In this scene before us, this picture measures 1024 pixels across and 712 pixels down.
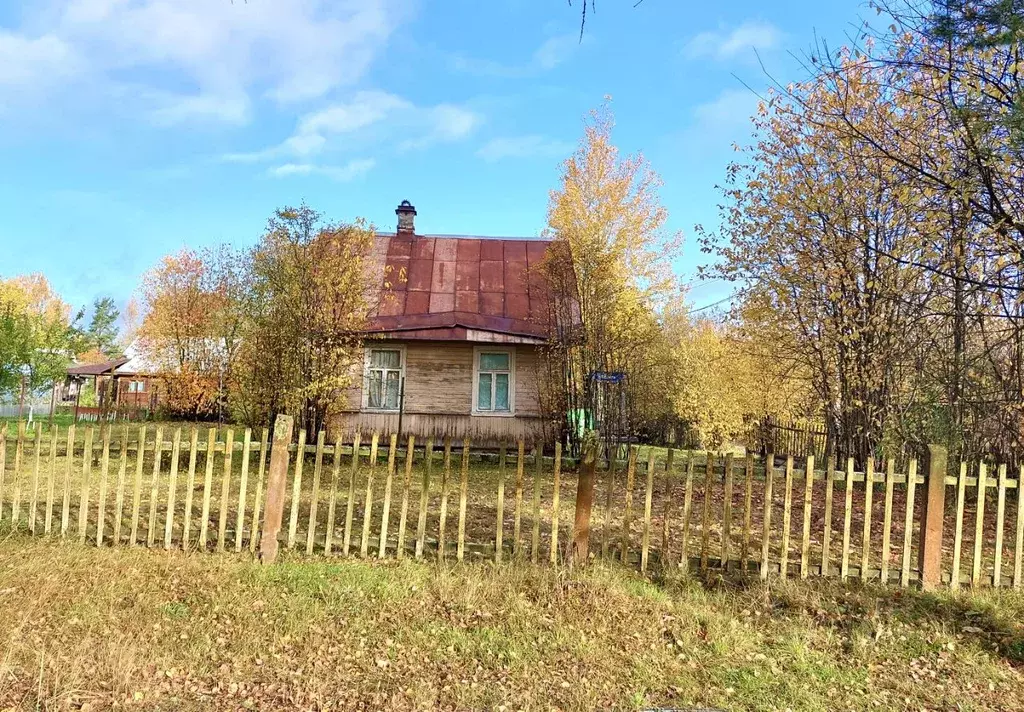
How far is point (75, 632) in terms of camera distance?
13.7 feet

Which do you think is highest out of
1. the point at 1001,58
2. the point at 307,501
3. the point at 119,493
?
the point at 1001,58

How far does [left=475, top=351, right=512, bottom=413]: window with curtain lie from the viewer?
15750mm

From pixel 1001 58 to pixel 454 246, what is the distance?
1506cm

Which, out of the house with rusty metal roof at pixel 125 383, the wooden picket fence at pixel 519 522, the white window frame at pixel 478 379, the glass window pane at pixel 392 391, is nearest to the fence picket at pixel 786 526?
the wooden picket fence at pixel 519 522

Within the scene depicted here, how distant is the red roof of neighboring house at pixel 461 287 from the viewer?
15.2 m

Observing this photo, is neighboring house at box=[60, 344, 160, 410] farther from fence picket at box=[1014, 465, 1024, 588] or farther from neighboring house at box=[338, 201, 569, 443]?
fence picket at box=[1014, 465, 1024, 588]

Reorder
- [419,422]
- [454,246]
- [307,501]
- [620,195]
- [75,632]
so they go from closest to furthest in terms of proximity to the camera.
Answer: [75,632] < [307,501] < [419,422] < [454,246] < [620,195]

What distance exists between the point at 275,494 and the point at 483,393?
33.3ft

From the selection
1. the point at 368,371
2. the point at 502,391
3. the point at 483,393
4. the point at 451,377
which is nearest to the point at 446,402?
the point at 451,377

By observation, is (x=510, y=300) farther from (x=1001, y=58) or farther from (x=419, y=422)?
(x=1001, y=58)

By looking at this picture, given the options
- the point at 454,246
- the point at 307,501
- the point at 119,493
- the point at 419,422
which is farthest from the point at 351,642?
the point at 454,246

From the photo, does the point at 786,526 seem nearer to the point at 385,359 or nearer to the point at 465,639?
the point at 465,639

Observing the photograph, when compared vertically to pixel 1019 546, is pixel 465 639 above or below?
below

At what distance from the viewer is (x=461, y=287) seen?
700 inches
